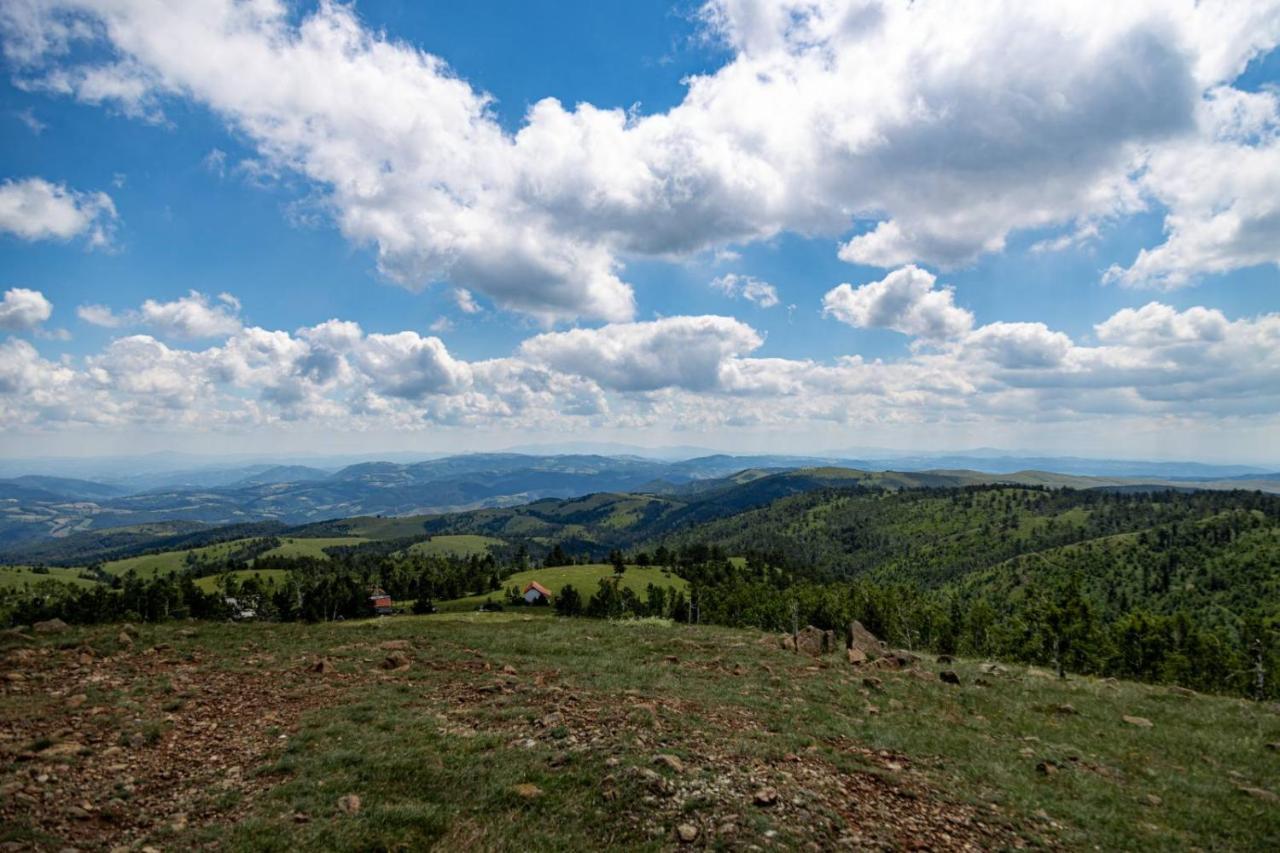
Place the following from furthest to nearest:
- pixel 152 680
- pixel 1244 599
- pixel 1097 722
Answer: pixel 1244 599
pixel 1097 722
pixel 152 680

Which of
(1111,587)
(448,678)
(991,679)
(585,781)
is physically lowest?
(1111,587)

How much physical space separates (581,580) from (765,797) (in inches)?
6094

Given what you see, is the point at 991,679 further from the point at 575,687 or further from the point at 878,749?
the point at 575,687

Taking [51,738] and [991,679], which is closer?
[51,738]

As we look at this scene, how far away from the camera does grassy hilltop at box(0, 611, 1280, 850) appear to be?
1282cm

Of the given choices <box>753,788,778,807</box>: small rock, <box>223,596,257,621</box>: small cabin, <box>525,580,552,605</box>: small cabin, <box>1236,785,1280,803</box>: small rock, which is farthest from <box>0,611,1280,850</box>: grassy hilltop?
<box>525,580,552,605</box>: small cabin

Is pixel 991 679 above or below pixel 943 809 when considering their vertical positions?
below

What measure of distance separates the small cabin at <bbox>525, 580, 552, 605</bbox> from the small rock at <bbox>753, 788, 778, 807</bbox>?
5172 inches

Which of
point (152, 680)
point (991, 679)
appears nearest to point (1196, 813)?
point (991, 679)

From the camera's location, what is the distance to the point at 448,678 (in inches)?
995

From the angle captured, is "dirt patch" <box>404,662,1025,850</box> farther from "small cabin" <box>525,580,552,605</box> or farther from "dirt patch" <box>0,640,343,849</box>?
"small cabin" <box>525,580,552,605</box>

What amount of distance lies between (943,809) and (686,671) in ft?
51.2

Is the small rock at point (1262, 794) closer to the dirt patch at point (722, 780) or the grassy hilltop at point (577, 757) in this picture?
the grassy hilltop at point (577, 757)

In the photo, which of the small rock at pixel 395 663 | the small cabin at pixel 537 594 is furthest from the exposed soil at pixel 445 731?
the small cabin at pixel 537 594
